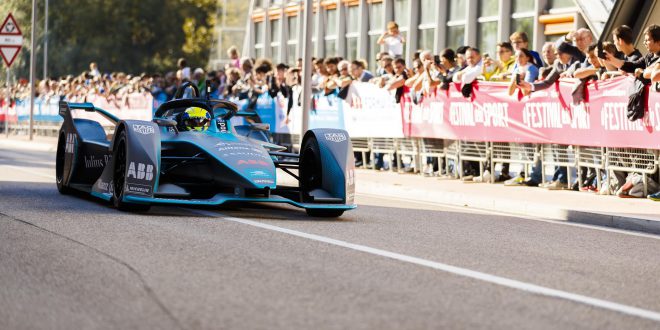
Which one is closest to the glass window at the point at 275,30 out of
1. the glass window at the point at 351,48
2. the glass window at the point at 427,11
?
the glass window at the point at 351,48

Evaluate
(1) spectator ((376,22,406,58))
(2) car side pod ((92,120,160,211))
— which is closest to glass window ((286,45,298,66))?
(1) spectator ((376,22,406,58))

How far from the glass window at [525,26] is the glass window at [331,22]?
12651mm

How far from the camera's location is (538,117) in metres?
19.7

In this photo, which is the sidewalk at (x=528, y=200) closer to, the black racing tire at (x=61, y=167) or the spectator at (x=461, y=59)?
the spectator at (x=461, y=59)

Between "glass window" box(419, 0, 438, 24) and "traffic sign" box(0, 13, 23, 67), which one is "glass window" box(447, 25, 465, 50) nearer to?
"glass window" box(419, 0, 438, 24)

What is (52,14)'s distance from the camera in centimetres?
7731

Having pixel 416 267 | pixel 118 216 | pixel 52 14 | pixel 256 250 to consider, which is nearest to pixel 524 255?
pixel 416 267

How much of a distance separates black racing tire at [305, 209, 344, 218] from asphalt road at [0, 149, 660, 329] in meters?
0.09

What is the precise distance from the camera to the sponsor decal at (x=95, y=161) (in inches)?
621

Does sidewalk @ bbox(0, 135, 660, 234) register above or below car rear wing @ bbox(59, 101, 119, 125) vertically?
below

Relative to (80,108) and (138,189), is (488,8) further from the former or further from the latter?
(138,189)

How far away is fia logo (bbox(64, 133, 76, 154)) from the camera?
663 inches

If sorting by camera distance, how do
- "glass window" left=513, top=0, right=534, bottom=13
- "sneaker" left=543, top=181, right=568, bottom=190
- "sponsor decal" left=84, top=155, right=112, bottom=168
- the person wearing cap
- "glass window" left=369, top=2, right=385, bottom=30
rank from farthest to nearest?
"glass window" left=369, top=2, right=385, bottom=30
"glass window" left=513, top=0, right=534, bottom=13
"sneaker" left=543, top=181, right=568, bottom=190
the person wearing cap
"sponsor decal" left=84, top=155, right=112, bottom=168

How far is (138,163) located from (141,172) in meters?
0.10
